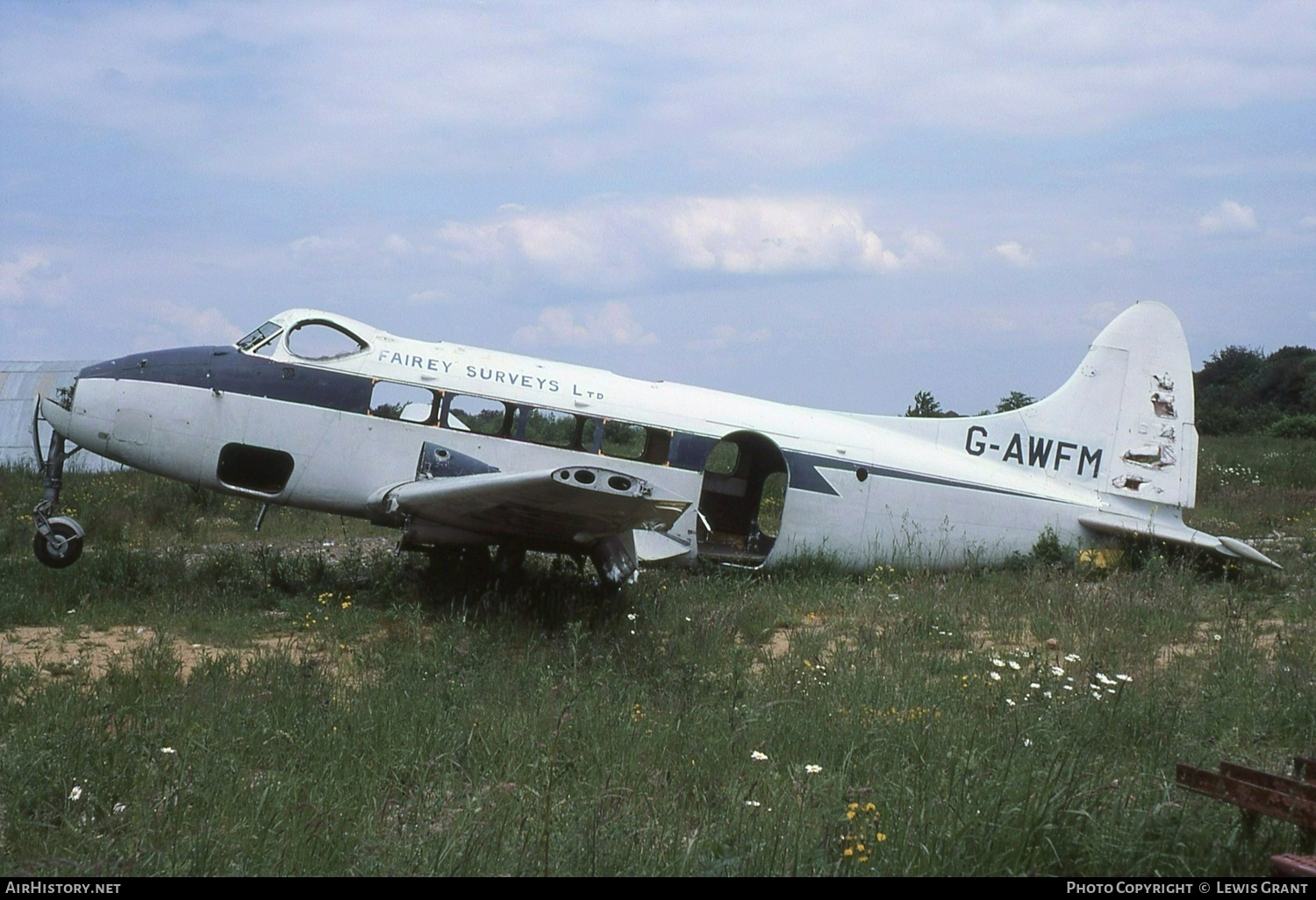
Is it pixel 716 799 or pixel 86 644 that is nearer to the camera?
pixel 716 799

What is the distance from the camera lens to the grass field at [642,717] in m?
4.18

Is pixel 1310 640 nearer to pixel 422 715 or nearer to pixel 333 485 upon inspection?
pixel 422 715

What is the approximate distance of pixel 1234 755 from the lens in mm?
5777

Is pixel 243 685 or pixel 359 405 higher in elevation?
pixel 359 405

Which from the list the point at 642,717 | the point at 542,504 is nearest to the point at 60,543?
the point at 542,504

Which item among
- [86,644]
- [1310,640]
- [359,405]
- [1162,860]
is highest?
[359,405]

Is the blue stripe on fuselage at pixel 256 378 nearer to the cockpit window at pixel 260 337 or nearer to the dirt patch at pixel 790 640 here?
the cockpit window at pixel 260 337

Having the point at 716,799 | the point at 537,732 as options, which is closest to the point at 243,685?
the point at 537,732

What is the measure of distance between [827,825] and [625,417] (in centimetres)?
703

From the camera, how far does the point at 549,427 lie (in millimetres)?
10781

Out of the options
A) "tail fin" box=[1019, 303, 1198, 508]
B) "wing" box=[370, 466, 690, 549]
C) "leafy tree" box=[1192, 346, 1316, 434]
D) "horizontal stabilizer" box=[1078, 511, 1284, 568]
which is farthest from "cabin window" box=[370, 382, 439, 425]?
"leafy tree" box=[1192, 346, 1316, 434]

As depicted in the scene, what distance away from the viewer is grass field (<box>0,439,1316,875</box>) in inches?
165

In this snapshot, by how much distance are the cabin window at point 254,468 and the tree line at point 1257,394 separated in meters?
20.2

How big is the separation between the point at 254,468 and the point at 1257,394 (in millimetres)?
58002
